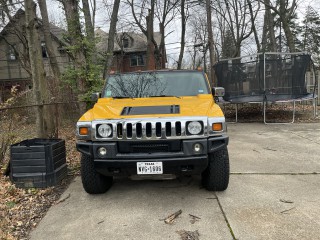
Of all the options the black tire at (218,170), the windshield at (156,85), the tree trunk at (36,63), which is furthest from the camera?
the tree trunk at (36,63)

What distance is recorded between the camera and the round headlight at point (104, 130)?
354 centimetres

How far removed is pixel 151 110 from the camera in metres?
3.81

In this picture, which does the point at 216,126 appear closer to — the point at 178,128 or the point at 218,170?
the point at 178,128

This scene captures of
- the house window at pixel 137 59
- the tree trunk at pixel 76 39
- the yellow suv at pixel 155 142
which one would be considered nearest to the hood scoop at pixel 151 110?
the yellow suv at pixel 155 142

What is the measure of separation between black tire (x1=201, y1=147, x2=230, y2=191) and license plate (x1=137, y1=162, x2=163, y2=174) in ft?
2.44

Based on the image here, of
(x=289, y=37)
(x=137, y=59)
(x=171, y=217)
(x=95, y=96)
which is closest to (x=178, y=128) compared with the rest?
(x=171, y=217)

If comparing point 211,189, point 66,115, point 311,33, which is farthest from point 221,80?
point 311,33

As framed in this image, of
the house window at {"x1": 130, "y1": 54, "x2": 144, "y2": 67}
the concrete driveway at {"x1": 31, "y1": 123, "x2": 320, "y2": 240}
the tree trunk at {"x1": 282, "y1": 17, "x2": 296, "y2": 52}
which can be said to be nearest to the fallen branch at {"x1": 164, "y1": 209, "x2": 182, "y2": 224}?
the concrete driveway at {"x1": 31, "y1": 123, "x2": 320, "y2": 240}

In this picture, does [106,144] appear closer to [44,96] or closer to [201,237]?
[201,237]

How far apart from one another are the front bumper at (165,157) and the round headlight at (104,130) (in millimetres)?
110

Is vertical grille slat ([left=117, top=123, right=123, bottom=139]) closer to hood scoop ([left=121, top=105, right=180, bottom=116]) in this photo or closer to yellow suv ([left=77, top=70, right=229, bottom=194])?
yellow suv ([left=77, top=70, right=229, bottom=194])

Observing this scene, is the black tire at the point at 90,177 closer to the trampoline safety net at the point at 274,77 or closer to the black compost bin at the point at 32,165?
the black compost bin at the point at 32,165

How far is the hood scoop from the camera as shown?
3720 millimetres

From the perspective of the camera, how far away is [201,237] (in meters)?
2.94
